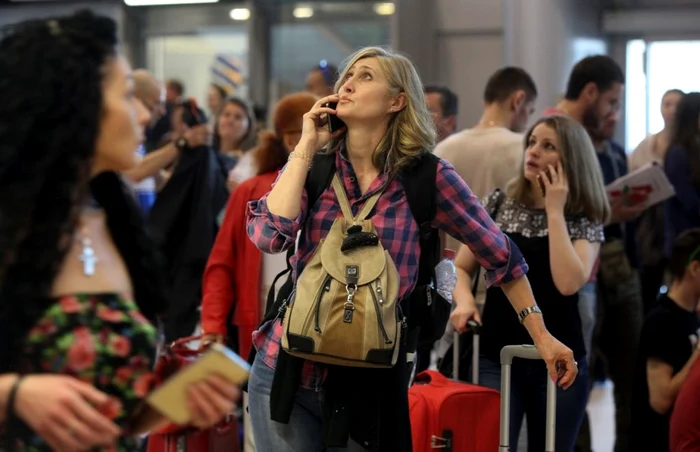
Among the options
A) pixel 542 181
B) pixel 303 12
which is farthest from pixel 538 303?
pixel 303 12

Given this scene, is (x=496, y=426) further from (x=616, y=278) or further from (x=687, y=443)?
(x=616, y=278)

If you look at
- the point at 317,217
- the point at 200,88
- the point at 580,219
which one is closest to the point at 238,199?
the point at 580,219

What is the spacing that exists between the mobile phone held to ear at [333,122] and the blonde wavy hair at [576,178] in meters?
1.27

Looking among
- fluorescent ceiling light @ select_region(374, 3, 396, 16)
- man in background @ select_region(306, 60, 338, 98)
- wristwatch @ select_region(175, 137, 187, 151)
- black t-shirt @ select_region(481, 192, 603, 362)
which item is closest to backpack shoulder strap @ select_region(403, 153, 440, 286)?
black t-shirt @ select_region(481, 192, 603, 362)

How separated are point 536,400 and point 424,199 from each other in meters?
1.26

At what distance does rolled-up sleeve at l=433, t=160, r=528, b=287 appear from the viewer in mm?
3090

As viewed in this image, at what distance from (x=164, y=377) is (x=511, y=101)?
3.56 m

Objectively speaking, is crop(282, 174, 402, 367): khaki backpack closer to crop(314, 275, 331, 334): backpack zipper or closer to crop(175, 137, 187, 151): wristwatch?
crop(314, 275, 331, 334): backpack zipper

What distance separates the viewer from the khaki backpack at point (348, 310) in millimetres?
2865

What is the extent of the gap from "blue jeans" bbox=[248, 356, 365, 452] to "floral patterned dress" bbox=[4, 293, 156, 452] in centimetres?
88

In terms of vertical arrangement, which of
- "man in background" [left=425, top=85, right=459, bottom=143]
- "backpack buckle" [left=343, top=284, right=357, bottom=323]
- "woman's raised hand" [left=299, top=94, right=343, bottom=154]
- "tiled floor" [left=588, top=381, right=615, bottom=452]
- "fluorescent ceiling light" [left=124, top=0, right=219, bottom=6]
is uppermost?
"fluorescent ceiling light" [left=124, top=0, right=219, bottom=6]

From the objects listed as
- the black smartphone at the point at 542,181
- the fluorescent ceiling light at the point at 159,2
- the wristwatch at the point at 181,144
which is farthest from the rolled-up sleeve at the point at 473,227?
the fluorescent ceiling light at the point at 159,2

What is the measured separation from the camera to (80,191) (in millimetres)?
2141

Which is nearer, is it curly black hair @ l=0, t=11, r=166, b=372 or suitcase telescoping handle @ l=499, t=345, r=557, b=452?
curly black hair @ l=0, t=11, r=166, b=372
